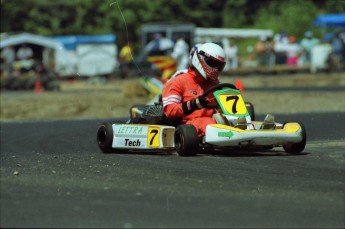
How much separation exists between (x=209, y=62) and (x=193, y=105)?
60 centimetres

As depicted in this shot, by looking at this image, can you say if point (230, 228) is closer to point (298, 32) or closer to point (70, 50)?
point (70, 50)

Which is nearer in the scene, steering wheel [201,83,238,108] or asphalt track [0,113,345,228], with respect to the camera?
asphalt track [0,113,345,228]

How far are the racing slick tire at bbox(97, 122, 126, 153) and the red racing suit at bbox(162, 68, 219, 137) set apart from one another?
72cm

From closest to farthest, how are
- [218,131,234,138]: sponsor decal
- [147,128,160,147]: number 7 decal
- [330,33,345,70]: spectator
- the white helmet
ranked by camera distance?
[218,131,234,138]: sponsor decal < [147,128,160,147]: number 7 decal < the white helmet < [330,33,345,70]: spectator

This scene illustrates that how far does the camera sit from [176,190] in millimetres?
6836

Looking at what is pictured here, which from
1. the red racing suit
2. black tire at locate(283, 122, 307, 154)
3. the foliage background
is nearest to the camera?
black tire at locate(283, 122, 307, 154)

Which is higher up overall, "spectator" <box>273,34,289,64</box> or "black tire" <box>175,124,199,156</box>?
"spectator" <box>273,34,289,64</box>

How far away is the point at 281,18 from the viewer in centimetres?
5150

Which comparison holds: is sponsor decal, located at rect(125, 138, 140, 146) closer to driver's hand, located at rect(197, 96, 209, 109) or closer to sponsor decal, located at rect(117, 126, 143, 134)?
sponsor decal, located at rect(117, 126, 143, 134)

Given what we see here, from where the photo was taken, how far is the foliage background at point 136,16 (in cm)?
4744

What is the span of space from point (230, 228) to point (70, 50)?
39.5 meters

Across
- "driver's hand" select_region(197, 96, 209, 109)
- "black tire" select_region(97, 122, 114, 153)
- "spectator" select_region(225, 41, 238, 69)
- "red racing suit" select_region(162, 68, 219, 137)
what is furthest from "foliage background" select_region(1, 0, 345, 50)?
"driver's hand" select_region(197, 96, 209, 109)

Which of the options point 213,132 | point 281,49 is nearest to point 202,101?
point 213,132

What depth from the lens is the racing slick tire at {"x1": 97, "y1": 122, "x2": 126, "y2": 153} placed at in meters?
10.3
